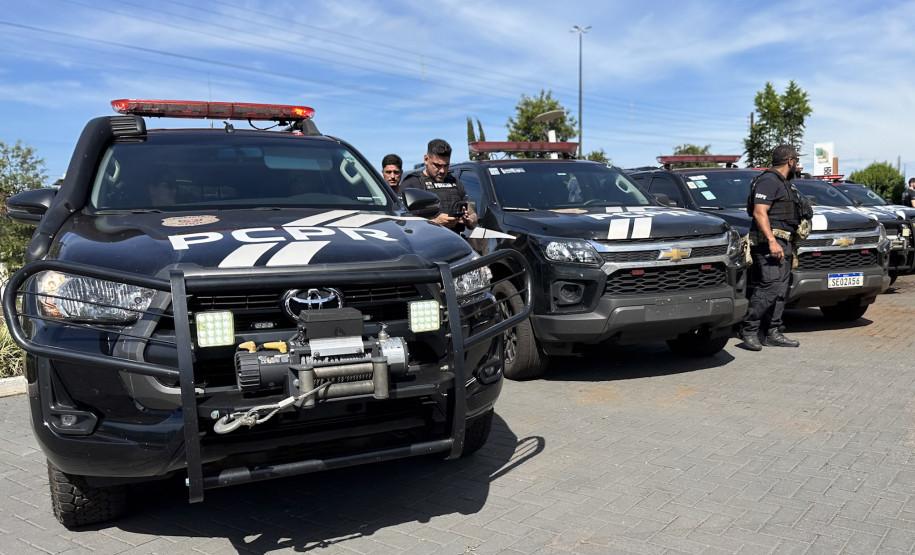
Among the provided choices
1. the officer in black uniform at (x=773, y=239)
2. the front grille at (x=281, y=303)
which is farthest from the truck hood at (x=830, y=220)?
the front grille at (x=281, y=303)

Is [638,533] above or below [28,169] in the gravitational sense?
below

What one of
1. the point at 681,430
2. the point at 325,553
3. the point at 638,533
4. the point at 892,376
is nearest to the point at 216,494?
the point at 325,553

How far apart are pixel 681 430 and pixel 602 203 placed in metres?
2.65

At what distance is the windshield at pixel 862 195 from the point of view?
1198 centimetres

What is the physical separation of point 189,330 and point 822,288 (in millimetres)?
6773

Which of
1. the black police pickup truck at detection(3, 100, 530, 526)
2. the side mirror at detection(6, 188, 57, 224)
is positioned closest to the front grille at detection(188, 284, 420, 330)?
the black police pickup truck at detection(3, 100, 530, 526)

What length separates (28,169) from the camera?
11977mm

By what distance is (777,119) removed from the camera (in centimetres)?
3036

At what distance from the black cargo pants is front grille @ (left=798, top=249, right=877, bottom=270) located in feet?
Answer: 2.18

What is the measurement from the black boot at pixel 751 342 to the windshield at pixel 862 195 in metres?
5.86

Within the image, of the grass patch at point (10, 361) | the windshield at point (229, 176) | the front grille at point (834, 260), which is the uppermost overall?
the windshield at point (229, 176)

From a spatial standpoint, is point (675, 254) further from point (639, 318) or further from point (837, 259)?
point (837, 259)

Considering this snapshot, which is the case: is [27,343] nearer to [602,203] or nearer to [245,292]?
[245,292]

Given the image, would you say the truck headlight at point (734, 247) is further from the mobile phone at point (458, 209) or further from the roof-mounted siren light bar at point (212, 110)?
the roof-mounted siren light bar at point (212, 110)
